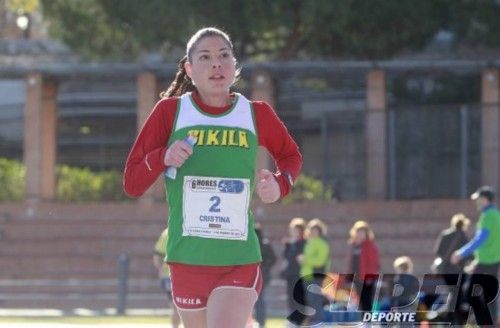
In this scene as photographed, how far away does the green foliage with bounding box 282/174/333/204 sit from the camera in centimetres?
3654

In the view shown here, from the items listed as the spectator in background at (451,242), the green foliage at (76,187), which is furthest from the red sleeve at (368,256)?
the green foliage at (76,187)

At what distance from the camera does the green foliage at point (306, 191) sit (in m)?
36.5

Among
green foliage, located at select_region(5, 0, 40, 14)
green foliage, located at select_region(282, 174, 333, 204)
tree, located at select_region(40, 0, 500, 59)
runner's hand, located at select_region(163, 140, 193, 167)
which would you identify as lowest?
green foliage, located at select_region(282, 174, 333, 204)

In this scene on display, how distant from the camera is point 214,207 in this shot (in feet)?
25.4

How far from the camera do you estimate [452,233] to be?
20.5m

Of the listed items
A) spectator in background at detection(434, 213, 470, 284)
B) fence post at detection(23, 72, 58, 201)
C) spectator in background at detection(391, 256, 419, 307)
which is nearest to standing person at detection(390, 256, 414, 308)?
spectator in background at detection(391, 256, 419, 307)

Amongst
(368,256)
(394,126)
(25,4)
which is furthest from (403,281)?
(25,4)

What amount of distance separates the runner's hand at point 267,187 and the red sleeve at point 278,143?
9cm

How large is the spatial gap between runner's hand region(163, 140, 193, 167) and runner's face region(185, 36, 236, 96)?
1.32 feet

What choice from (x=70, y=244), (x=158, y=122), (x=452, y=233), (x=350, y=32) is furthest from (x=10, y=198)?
(x=158, y=122)

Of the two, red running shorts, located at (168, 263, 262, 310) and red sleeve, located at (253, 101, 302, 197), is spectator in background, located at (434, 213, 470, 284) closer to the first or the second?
red sleeve, located at (253, 101, 302, 197)

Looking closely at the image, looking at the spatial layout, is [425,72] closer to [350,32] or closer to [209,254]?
[350,32]

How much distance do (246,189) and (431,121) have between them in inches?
1073

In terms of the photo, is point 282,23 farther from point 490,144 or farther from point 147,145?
point 147,145
